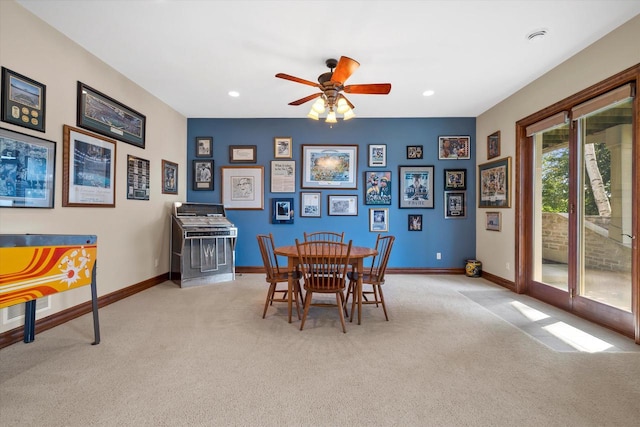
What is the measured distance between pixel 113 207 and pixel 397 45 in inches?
151

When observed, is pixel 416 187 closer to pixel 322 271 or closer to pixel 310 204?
pixel 310 204

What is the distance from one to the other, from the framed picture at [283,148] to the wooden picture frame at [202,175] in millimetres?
1249

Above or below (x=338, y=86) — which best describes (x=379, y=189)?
below

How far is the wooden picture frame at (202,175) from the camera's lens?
5.06m

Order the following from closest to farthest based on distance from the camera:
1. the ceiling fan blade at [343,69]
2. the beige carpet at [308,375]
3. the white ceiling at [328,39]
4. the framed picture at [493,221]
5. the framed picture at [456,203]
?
the beige carpet at [308,375], the white ceiling at [328,39], the ceiling fan blade at [343,69], the framed picture at [493,221], the framed picture at [456,203]

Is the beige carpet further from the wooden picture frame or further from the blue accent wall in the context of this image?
the wooden picture frame

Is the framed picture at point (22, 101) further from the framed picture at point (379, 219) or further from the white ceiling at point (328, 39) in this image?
the framed picture at point (379, 219)

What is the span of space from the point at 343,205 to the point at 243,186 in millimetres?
1918

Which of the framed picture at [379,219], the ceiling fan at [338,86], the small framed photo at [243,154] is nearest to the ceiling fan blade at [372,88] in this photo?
the ceiling fan at [338,86]

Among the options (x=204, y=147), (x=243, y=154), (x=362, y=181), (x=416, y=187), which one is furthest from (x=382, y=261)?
(x=204, y=147)

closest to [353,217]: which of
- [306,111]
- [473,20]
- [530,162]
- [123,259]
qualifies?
[306,111]

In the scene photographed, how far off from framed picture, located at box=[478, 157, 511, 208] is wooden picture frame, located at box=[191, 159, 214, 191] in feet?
16.2

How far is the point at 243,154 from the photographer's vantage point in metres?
5.05

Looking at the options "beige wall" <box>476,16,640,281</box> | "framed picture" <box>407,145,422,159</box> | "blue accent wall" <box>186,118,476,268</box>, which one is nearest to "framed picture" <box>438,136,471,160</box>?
"blue accent wall" <box>186,118,476,268</box>
